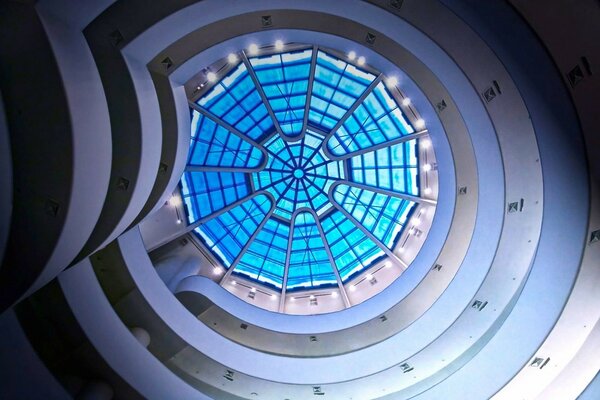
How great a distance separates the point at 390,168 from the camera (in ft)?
65.0

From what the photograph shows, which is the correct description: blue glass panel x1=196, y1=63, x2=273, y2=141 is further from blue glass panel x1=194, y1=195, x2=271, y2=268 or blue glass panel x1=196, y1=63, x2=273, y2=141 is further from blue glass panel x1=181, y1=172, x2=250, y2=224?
blue glass panel x1=194, y1=195, x2=271, y2=268

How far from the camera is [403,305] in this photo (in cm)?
1647

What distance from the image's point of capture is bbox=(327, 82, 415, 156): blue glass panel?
58.7 ft

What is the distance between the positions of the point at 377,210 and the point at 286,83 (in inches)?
342

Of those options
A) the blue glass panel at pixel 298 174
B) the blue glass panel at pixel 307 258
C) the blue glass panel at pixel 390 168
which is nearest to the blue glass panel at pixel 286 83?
the blue glass panel at pixel 298 174

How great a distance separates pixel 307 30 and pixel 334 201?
34.2ft

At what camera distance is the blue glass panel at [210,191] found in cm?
1973

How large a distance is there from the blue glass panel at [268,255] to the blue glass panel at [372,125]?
19.2 ft

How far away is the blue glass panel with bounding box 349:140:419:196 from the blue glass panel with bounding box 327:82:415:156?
2.06 feet

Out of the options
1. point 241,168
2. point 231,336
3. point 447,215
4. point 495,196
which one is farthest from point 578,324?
point 241,168

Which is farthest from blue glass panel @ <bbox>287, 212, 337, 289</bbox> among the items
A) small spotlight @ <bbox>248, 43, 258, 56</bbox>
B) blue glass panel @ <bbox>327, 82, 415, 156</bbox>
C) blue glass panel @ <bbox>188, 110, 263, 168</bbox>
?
small spotlight @ <bbox>248, 43, 258, 56</bbox>

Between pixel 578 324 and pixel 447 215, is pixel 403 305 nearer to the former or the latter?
pixel 447 215

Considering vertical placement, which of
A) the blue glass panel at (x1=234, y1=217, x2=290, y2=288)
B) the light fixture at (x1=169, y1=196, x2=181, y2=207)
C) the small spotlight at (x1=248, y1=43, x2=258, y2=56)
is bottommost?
the blue glass panel at (x1=234, y1=217, x2=290, y2=288)

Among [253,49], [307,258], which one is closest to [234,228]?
[307,258]
